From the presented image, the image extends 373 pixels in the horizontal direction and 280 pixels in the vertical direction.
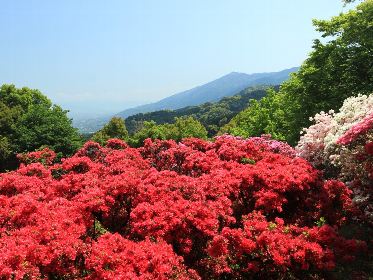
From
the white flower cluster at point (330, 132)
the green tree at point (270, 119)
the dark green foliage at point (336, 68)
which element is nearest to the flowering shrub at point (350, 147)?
the white flower cluster at point (330, 132)

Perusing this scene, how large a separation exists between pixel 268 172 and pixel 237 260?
4.41m

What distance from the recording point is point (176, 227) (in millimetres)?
10703

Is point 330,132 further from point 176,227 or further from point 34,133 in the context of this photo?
point 34,133

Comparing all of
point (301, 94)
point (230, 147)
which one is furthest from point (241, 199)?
point (301, 94)

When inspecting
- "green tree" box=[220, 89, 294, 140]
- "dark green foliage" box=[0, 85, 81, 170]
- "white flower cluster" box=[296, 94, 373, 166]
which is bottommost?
"green tree" box=[220, 89, 294, 140]

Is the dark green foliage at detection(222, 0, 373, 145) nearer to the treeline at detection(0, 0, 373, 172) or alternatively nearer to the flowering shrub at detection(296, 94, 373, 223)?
the treeline at detection(0, 0, 373, 172)

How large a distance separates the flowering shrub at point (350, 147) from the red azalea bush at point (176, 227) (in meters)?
1.08

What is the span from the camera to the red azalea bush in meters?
8.95

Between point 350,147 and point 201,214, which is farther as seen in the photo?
point 350,147

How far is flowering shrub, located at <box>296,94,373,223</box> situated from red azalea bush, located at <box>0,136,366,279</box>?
1076 millimetres

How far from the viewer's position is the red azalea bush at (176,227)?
352 inches

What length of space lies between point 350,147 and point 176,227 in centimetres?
888

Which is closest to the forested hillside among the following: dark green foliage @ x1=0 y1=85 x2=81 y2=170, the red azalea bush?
the red azalea bush

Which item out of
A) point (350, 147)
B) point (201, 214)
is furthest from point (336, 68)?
point (201, 214)
